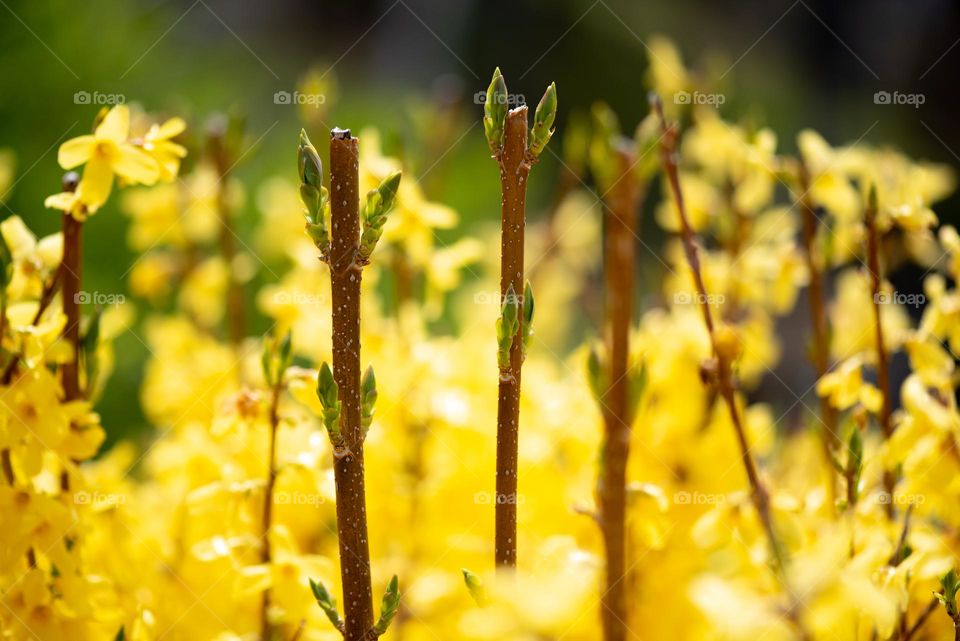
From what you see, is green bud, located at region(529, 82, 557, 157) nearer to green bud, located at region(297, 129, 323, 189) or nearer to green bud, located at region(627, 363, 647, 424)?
green bud, located at region(297, 129, 323, 189)

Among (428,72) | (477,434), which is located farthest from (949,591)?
(428,72)

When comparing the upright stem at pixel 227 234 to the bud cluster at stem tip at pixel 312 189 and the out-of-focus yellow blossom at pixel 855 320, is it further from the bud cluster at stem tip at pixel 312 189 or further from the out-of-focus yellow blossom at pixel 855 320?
the out-of-focus yellow blossom at pixel 855 320

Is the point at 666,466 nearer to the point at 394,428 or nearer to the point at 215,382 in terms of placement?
the point at 394,428

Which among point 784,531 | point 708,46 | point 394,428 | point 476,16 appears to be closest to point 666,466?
point 784,531

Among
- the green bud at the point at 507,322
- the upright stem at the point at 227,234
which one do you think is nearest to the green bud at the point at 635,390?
the green bud at the point at 507,322

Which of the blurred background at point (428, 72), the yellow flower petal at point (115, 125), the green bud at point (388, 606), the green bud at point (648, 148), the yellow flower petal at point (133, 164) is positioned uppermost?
the blurred background at point (428, 72)

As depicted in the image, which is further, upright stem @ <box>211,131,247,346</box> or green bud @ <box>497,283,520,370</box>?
upright stem @ <box>211,131,247,346</box>

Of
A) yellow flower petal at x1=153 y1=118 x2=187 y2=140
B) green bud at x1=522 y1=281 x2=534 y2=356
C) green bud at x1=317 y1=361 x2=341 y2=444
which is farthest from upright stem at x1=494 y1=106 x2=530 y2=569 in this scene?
yellow flower petal at x1=153 y1=118 x2=187 y2=140
